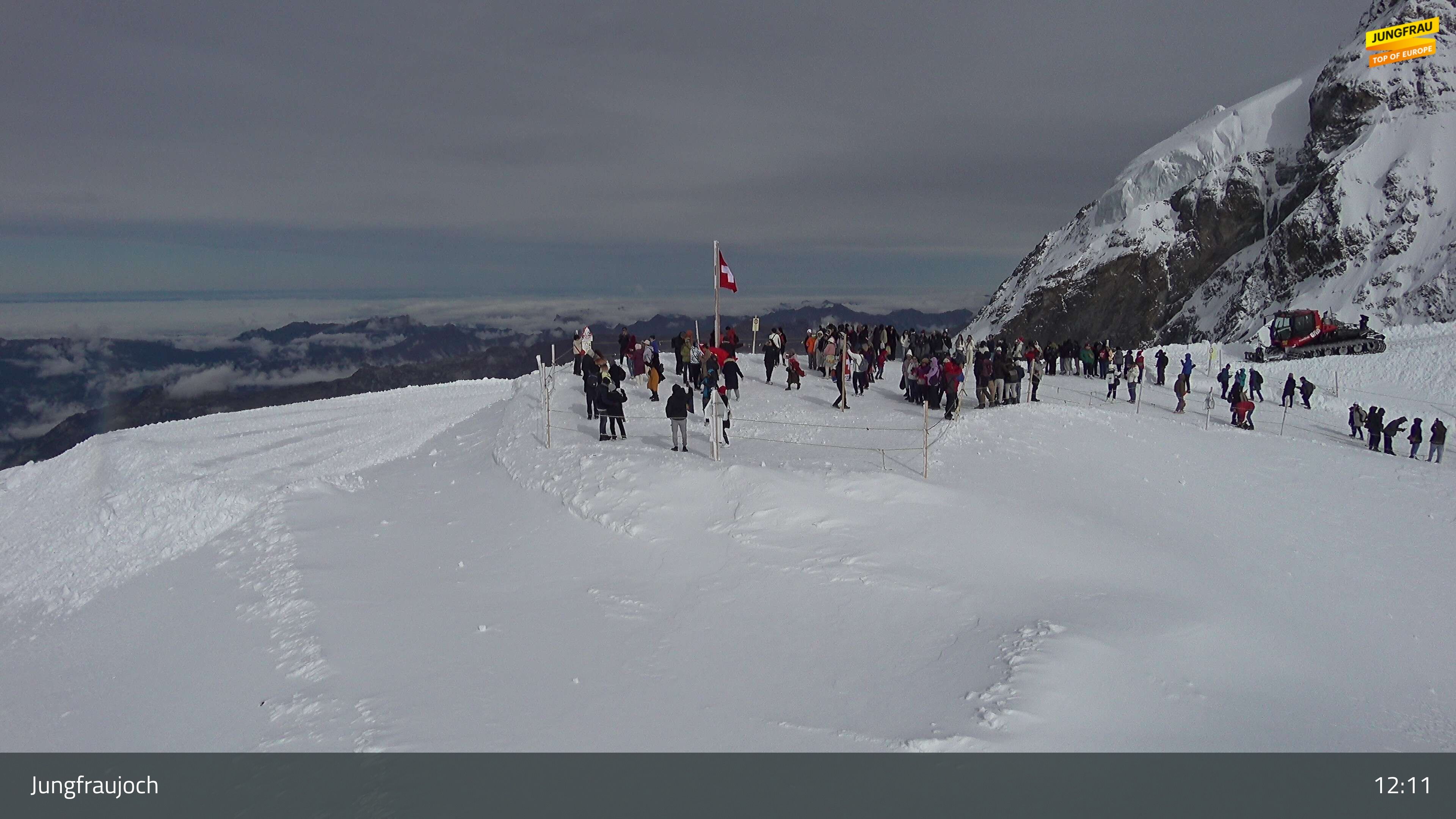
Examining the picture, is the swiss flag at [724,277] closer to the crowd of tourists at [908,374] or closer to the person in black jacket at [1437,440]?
the crowd of tourists at [908,374]

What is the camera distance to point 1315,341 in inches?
1379

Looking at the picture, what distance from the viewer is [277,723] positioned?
8.62m

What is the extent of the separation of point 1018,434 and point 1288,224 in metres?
96.0

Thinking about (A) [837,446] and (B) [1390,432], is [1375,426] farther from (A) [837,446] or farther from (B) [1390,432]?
(A) [837,446]

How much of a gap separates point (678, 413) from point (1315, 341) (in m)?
31.6

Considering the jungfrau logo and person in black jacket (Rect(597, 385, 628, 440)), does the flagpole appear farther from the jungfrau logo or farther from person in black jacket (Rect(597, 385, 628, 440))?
the jungfrau logo

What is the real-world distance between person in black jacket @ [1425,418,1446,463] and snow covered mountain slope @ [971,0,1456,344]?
6562 centimetres

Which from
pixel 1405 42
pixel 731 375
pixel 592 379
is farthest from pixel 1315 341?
pixel 1405 42

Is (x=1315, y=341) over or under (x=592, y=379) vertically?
over

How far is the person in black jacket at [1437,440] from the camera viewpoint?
20.4 metres

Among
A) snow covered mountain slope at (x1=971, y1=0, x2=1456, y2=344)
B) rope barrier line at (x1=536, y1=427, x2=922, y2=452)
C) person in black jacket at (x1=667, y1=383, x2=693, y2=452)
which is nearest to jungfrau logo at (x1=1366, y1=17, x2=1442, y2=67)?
snow covered mountain slope at (x1=971, y1=0, x2=1456, y2=344)

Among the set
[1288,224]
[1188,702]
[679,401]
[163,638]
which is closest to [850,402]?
[679,401]
